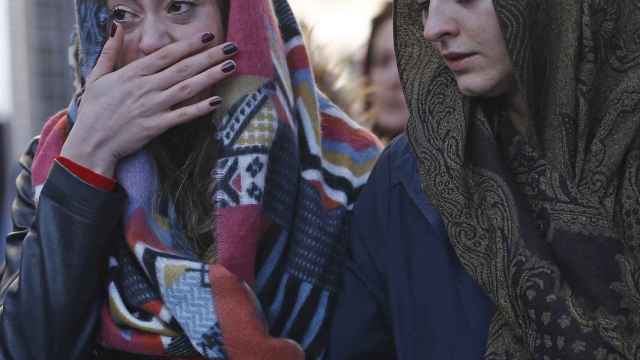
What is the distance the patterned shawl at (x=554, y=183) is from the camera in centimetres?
217

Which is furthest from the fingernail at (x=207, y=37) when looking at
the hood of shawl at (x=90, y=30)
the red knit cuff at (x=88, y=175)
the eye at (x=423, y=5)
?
the eye at (x=423, y=5)

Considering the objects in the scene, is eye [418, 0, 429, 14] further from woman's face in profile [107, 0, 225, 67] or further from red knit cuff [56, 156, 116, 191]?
red knit cuff [56, 156, 116, 191]

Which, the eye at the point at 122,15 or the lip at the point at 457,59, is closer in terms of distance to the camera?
the lip at the point at 457,59

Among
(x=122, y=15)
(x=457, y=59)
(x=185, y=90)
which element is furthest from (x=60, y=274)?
(x=457, y=59)

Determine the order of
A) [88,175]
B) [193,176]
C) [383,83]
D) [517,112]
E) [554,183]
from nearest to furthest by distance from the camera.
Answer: [554,183] → [517,112] → [88,175] → [193,176] → [383,83]

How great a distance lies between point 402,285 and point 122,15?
0.91m

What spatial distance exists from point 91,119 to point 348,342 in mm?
777

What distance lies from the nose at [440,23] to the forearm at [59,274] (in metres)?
0.80

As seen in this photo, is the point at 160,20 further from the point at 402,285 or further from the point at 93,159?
the point at 402,285

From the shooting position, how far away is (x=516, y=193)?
7.50ft

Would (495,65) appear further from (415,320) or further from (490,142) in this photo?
(415,320)

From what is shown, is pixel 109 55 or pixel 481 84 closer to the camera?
pixel 481 84

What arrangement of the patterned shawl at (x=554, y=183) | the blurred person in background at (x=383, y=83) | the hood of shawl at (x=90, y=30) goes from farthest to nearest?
1. the blurred person in background at (x=383, y=83)
2. the hood of shawl at (x=90, y=30)
3. the patterned shawl at (x=554, y=183)

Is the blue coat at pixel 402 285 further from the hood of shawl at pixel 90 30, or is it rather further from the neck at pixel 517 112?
the hood of shawl at pixel 90 30
